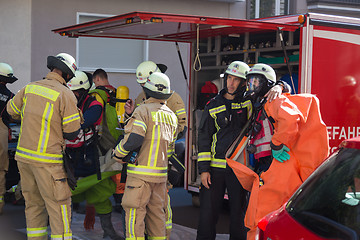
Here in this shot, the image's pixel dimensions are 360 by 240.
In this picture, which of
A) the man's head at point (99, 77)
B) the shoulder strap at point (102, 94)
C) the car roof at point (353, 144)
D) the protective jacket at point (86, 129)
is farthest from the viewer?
the man's head at point (99, 77)

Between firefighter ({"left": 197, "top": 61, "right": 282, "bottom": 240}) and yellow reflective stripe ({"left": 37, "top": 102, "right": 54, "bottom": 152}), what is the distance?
151cm

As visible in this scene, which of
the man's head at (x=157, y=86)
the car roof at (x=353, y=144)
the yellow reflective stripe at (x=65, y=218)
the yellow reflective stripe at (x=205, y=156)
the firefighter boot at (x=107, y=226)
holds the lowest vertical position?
the firefighter boot at (x=107, y=226)

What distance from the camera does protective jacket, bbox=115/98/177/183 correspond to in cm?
543

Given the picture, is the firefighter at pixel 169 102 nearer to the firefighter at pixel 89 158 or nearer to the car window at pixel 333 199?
the firefighter at pixel 89 158

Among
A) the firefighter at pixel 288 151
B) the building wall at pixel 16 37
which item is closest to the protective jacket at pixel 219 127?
the firefighter at pixel 288 151

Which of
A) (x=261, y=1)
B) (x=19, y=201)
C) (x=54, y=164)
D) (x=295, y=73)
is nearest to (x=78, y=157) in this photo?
(x=54, y=164)

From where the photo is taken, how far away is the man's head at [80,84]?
21.7 ft

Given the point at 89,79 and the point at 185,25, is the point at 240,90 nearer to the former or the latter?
the point at 185,25

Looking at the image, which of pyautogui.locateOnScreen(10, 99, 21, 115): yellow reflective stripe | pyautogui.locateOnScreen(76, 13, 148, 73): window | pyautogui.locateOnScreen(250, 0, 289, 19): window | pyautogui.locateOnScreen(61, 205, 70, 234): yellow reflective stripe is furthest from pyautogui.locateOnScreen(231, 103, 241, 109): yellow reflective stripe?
pyautogui.locateOnScreen(250, 0, 289, 19): window

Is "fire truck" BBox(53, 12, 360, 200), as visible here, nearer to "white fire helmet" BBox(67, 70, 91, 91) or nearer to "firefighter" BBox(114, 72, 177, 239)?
"white fire helmet" BBox(67, 70, 91, 91)

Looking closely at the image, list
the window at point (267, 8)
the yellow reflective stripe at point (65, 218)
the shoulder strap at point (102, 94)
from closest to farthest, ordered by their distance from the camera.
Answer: the yellow reflective stripe at point (65, 218), the shoulder strap at point (102, 94), the window at point (267, 8)

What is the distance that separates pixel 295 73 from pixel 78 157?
125 inches

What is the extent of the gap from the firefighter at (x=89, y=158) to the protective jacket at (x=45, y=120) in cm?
76

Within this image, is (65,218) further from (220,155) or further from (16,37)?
(16,37)
